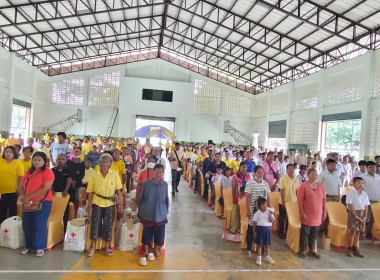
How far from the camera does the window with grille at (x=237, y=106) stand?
84.8ft

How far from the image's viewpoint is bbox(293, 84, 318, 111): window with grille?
1734 centimetres

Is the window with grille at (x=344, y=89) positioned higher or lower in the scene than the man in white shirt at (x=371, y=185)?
higher

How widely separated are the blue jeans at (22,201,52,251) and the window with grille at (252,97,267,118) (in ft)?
70.0

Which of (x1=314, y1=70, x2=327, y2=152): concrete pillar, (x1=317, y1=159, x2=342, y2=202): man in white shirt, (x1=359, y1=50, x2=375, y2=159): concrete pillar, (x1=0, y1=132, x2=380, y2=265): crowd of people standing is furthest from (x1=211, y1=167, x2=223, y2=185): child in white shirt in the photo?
(x1=314, y1=70, x2=327, y2=152): concrete pillar

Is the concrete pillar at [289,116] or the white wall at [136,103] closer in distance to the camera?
the concrete pillar at [289,116]

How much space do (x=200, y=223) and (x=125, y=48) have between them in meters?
18.1

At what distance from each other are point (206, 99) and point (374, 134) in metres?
14.8

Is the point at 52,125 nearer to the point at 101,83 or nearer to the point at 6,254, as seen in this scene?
the point at 101,83

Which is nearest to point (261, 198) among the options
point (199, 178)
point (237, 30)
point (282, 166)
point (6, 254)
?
point (6, 254)

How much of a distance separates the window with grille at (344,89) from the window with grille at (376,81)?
78cm

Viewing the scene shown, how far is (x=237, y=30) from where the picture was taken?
15.7 m

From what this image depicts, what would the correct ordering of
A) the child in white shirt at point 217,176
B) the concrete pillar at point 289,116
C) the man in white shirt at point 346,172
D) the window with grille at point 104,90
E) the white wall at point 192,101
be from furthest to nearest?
the window with grille at point 104,90 → the concrete pillar at point 289,116 → the white wall at point 192,101 → the man in white shirt at point 346,172 → the child in white shirt at point 217,176

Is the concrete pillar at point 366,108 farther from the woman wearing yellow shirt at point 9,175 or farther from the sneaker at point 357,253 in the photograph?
the woman wearing yellow shirt at point 9,175

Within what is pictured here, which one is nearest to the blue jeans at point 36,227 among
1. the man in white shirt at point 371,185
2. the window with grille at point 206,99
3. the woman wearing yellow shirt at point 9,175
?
the woman wearing yellow shirt at point 9,175
